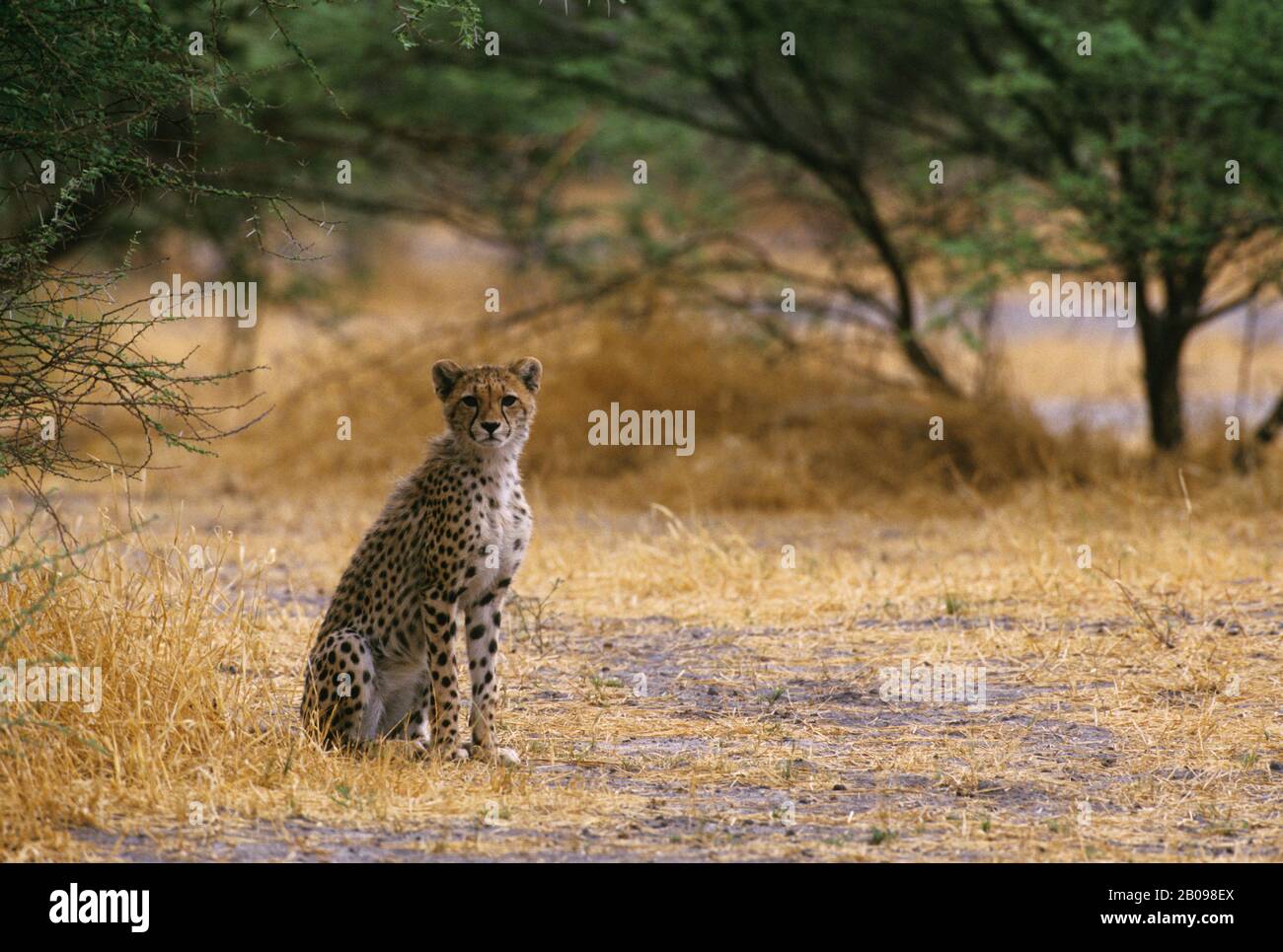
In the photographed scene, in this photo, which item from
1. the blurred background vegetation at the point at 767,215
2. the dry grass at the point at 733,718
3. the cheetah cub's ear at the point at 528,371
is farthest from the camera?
the blurred background vegetation at the point at 767,215

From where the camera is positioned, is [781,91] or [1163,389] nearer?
[1163,389]

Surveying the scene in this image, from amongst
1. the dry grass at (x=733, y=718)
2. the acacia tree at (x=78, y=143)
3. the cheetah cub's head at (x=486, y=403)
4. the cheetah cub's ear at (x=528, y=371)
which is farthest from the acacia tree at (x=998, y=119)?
the acacia tree at (x=78, y=143)

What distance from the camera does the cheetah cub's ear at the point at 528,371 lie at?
729 cm

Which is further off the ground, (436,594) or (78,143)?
(78,143)

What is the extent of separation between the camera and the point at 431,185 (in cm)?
1691

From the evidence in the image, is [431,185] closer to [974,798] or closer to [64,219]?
[64,219]

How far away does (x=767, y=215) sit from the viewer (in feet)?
59.4

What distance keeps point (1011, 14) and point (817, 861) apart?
934 cm

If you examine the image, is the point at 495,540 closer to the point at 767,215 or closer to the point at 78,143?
the point at 78,143

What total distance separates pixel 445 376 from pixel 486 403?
0.27 meters

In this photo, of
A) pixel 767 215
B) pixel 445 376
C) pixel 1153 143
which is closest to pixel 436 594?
pixel 445 376

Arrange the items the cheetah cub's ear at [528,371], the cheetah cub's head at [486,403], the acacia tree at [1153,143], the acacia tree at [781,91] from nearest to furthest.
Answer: the cheetah cub's head at [486,403] → the cheetah cub's ear at [528,371] → the acacia tree at [1153,143] → the acacia tree at [781,91]

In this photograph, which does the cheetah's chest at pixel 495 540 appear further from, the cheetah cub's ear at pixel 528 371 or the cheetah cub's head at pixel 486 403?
the cheetah cub's ear at pixel 528 371

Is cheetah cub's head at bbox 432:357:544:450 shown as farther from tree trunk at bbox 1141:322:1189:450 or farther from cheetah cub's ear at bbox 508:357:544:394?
tree trunk at bbox 1141:322:1189:450
